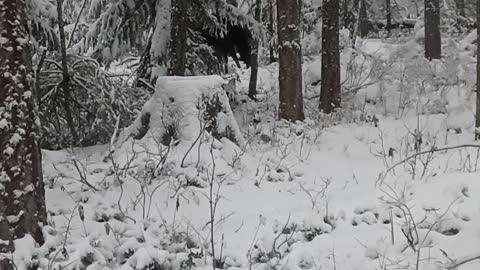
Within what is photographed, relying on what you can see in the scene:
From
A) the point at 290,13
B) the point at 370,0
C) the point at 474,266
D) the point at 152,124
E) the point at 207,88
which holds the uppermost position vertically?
the point at 370,0

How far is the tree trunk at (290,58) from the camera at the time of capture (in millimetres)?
9945

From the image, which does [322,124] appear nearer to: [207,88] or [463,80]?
[207,88]

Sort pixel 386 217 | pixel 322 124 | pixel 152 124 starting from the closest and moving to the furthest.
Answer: pixel 386 217 → pixel 152 124 → pixel 322 124

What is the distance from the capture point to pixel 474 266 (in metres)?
3.92

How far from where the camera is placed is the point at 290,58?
1014cm

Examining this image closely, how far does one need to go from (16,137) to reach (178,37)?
5.63 metres

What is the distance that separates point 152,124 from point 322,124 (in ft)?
11.6

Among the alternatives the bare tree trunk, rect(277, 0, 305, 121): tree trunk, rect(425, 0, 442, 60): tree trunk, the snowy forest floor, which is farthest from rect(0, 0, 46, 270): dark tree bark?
rect(425, 0, 442, 60): tree trunk

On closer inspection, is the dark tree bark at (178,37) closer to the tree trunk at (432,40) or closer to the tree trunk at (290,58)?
the tree trunk at (290,58)

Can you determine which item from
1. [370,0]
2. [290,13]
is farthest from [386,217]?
[370,0]

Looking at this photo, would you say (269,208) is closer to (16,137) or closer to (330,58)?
(16,137)

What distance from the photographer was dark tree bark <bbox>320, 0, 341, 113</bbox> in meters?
10.8

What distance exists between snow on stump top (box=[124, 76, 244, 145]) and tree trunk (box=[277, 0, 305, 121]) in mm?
2609

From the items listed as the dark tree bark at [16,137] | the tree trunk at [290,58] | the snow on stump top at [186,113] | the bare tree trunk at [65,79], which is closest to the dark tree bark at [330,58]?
the tree trunk at [290,58]
